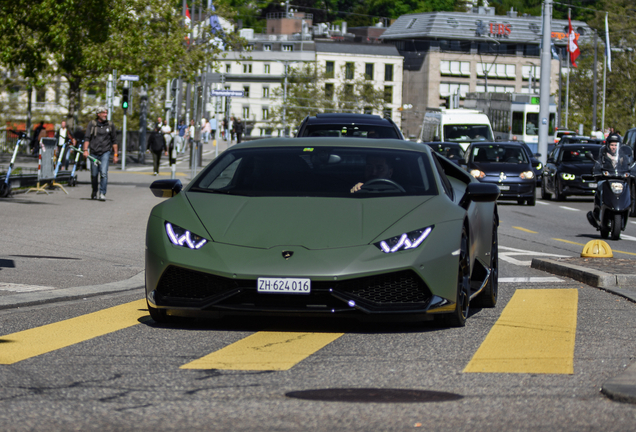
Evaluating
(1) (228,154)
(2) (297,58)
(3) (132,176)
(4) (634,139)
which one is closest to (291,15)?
(2) (297,58)

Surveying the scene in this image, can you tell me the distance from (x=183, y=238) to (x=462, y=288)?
1.90 metres

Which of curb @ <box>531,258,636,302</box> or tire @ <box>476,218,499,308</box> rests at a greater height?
tire @ <box>476,218,499,308</box>

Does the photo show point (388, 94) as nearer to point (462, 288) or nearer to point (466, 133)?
point (466, 133)

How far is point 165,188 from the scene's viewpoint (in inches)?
305

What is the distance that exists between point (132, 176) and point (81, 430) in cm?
3265

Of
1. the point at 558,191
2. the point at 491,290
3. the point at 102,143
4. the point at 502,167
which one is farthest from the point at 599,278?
the point at 558,191

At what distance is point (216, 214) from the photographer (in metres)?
6.98

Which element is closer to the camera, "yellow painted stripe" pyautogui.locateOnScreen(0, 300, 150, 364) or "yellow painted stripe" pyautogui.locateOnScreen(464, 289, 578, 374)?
"yellow painted stripe" pyautogui.locateOnScreen(464, 289, 578, 374)

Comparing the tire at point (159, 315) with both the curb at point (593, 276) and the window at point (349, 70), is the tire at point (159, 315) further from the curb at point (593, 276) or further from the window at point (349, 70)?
the window at point (349, 70)

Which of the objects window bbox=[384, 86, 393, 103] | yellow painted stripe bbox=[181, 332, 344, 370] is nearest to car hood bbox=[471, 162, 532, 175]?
yellow painted stripe bbox=[181, 332, 344, 370]

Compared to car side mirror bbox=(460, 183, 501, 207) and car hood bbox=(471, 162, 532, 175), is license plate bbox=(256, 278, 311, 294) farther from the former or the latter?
car hood bbox=(471, 162, 532, 175)

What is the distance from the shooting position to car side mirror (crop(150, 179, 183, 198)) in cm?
772

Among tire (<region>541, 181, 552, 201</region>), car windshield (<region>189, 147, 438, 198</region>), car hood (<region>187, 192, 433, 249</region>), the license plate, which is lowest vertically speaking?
tire (<region>541, 181, 552, 201</region>)

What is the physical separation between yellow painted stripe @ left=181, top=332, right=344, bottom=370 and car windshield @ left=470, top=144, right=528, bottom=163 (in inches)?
855
